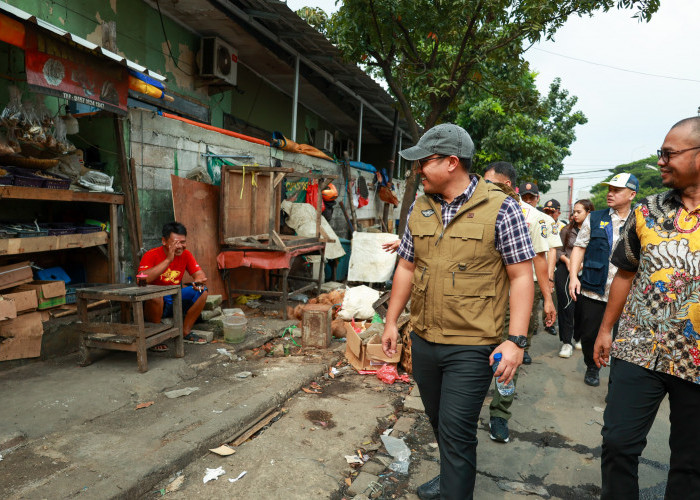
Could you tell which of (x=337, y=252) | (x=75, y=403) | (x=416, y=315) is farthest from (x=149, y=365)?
(x=337, y=252)

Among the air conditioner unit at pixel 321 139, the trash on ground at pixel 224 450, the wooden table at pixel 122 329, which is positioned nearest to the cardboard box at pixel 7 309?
the wooden table at pixel 122 329

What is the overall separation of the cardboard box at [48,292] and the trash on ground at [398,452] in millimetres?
3605

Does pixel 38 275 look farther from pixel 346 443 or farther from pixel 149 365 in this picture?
pixel 346 443

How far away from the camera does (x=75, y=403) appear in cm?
370

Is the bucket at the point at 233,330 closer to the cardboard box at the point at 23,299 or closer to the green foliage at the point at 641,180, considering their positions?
the cardboard box at the point at 23,299

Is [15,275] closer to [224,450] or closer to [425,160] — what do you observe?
[224,450]


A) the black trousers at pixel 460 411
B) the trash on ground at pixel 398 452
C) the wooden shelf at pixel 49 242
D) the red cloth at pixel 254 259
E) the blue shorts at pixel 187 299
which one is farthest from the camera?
the red cloth at pixel 254 259

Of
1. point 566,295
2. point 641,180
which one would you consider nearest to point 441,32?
point 566,295

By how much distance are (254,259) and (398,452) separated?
4078 millimetres

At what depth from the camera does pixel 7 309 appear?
406cm

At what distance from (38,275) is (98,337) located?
1.35 m

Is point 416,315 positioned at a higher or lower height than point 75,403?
higher

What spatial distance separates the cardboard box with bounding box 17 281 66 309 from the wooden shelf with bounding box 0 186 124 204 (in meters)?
0.87

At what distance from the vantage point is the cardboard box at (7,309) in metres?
4.03
